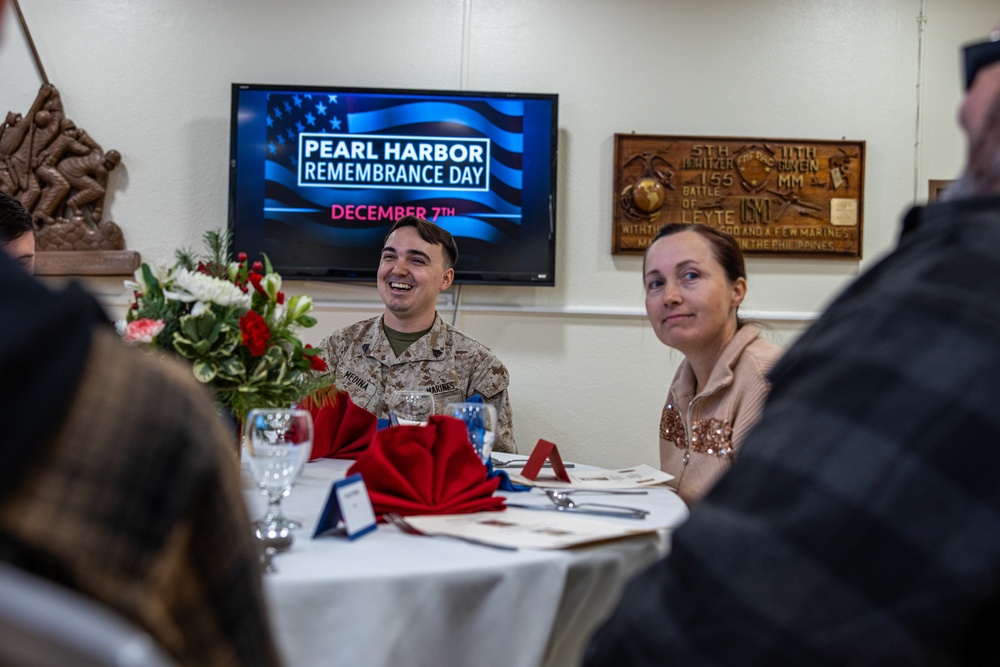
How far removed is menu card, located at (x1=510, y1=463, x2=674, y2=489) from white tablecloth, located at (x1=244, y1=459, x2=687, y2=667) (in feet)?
1.61

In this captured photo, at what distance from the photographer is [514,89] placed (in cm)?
403

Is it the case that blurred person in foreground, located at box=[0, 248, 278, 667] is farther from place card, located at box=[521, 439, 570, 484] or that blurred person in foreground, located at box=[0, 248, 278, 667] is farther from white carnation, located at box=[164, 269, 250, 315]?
place card, located at box=[521, 439, 570, 484]

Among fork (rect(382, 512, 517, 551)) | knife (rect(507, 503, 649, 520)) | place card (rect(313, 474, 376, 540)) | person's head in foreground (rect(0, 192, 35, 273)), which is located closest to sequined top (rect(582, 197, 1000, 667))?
fork (rect(382, 512, 517, 551))

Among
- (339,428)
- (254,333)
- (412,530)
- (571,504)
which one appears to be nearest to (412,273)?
(339,428)

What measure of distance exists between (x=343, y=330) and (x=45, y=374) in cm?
294

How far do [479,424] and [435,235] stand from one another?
1896mm

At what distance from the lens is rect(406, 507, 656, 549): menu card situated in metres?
1.21

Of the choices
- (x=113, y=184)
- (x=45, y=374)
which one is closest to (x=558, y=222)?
(x=113, y=184)

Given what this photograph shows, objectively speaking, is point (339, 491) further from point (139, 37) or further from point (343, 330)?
point (139, 37)

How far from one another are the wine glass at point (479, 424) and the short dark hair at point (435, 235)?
1.81m

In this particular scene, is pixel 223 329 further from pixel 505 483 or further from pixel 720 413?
pixel 720 413

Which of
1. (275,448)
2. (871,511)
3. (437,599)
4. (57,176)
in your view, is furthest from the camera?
(57,176)

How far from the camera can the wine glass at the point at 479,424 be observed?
1.73 metres

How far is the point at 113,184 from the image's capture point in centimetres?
402
